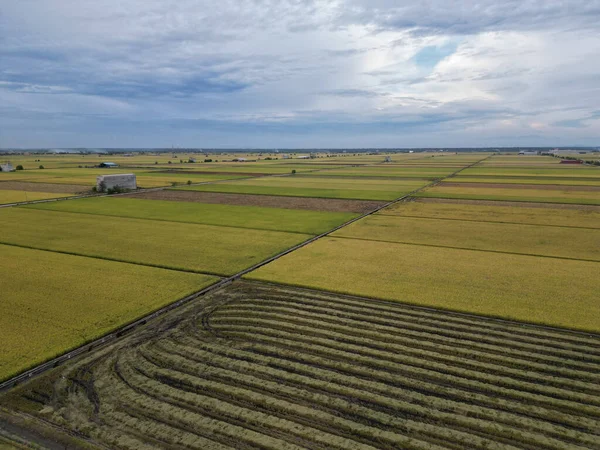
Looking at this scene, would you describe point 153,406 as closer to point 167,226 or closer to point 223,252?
point 223,252

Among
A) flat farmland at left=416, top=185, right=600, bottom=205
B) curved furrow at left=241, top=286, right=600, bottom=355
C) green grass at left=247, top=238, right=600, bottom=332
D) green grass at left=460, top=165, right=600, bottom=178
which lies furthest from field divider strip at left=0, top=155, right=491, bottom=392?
green grass at left=460, top=165, right=600, bottom=178

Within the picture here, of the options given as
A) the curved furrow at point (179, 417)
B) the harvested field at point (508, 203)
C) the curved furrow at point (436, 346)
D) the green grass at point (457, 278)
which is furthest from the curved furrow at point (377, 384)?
the harvested field at point (508, 203)

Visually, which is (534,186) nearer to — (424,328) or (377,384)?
(424,328)

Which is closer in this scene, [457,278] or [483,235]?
[457,278]

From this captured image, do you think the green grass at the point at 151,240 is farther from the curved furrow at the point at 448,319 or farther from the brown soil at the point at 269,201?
the brown soil at the point at 269,201

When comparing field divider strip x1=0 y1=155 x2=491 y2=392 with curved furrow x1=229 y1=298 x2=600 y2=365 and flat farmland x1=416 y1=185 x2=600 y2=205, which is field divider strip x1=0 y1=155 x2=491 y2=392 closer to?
curved furrow x1=229 y1=298 x2=600 y2=365

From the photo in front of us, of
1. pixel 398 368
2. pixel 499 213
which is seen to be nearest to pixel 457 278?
pixel 398 368
